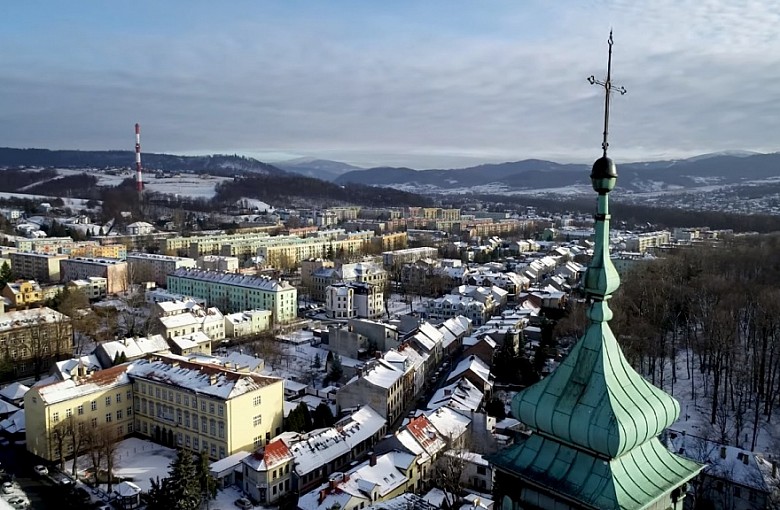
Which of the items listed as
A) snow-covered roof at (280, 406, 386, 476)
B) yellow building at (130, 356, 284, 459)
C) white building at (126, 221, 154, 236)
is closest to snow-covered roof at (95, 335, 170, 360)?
yellow building at (130, 356, 284, 459)

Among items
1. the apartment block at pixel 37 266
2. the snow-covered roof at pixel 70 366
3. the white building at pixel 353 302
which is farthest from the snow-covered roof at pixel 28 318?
the apartment block at pixel 37 266

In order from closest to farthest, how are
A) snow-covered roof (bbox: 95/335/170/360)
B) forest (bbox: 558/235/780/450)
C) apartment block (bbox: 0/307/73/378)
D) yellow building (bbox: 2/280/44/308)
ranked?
forest (bbox: 558/235/780/450) → snow-covered roof (bbox: 95/335/170/360) → apartment block (bbox: 0/307/73/378) → yellow building (bbox: 2/280/44/308)

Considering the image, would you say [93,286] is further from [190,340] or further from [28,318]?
[190,340]

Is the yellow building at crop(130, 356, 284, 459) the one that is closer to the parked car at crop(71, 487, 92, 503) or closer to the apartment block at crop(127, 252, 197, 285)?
the parked car at crop(71, 487, 92, 503)

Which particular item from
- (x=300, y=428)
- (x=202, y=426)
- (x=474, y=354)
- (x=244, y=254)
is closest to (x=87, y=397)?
(x=202, y=426)

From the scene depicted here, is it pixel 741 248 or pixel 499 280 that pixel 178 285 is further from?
pixel 741 248

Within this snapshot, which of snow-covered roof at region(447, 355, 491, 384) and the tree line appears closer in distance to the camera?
the tree line

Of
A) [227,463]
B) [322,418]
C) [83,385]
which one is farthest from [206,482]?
[83,385]
